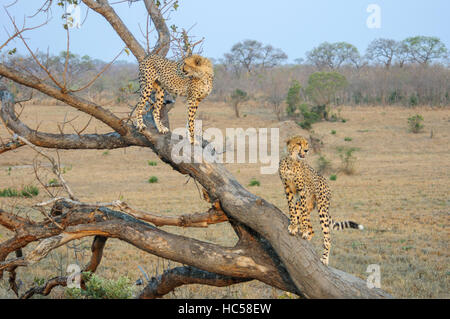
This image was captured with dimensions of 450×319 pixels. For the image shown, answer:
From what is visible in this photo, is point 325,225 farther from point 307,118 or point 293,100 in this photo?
point 293,100

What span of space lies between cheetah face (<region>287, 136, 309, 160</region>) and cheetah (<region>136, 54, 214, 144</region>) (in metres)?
1.16

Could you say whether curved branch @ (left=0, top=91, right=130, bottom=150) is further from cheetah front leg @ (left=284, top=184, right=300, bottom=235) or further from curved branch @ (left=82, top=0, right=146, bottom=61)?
cheetah front leg @ (left=284, top=184, right=300, bottom=235)

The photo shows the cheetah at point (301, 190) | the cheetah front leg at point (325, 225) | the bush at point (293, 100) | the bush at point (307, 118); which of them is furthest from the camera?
the bush at point (293, 100)

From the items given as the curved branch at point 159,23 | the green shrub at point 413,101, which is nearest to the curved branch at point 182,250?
the curved branch at point 159,23

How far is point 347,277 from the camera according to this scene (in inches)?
152

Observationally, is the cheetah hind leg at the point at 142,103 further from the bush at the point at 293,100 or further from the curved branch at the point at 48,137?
the bush at the point at 293,100

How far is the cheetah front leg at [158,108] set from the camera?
4.71 meters

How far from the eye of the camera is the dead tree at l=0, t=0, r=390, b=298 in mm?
3664

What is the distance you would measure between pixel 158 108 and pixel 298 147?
5.50 feet

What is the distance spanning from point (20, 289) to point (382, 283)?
473 centimetres

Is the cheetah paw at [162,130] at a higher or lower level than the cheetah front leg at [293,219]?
higher

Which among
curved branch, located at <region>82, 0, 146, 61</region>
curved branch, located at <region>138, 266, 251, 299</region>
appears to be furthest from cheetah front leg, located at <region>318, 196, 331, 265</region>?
curved branch, located at <region>82, 0, 146, 61</region>

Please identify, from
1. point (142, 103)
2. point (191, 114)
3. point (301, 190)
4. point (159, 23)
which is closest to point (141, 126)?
point (142, 103)

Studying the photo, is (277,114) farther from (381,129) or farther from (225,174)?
(225,174)
